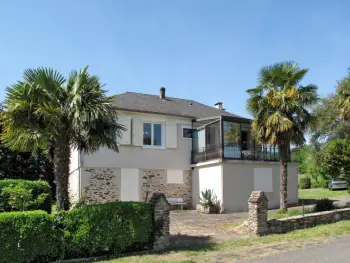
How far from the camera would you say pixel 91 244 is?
900 cm

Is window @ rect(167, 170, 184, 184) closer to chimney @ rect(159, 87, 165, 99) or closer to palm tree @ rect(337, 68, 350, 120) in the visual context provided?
chimney @ rect(159, 87, 165, 99)

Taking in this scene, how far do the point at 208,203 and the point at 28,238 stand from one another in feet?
39.5

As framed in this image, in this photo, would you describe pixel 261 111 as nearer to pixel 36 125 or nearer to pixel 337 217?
pixel 337 217

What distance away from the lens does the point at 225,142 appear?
1997 centimetres

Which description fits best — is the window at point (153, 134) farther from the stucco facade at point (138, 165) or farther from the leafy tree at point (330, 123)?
the leafy tree at point (330, 123)

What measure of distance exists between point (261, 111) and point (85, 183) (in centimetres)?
965

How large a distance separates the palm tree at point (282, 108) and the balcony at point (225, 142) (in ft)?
9.30

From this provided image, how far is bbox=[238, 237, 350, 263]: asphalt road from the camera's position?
813 centimetres

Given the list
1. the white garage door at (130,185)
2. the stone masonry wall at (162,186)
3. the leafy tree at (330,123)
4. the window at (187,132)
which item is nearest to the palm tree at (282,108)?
the window at (187,132)

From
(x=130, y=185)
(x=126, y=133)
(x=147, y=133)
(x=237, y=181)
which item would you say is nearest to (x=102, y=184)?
(x=130, y=185)

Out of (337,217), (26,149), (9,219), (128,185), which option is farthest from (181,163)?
(9,219)

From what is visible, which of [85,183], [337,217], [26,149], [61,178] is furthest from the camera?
[85,183]

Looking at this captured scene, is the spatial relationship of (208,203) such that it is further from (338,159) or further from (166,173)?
(338,159)

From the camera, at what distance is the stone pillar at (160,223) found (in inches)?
392
